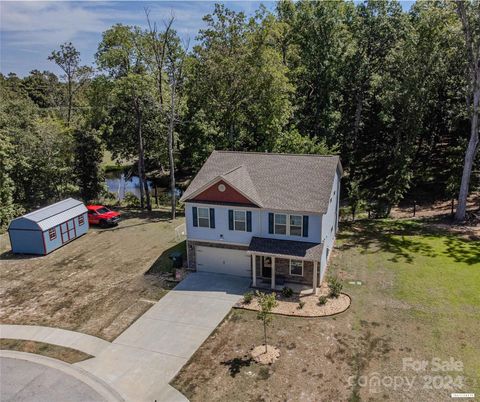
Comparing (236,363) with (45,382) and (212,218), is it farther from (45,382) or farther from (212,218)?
(212,218)

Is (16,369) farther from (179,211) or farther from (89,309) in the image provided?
(179,211)

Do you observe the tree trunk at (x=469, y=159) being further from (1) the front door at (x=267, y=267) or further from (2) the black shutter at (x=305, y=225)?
(1) the front door at (x=267, y=267)

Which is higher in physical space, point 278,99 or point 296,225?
point 278,99

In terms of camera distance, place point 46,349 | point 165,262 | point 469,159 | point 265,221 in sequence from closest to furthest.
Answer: point 46,349 → point 265,221 → point 165,262 → point 469,159

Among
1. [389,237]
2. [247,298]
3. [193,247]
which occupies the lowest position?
[247,298]

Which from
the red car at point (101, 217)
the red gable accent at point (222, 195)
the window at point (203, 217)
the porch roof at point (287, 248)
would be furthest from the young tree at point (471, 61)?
the red car at point (101, 217)

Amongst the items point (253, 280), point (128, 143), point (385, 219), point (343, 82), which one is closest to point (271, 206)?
point (253, 280)

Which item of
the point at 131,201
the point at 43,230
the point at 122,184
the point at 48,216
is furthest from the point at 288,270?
the point at 122,184

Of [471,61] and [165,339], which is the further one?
[471,61]
